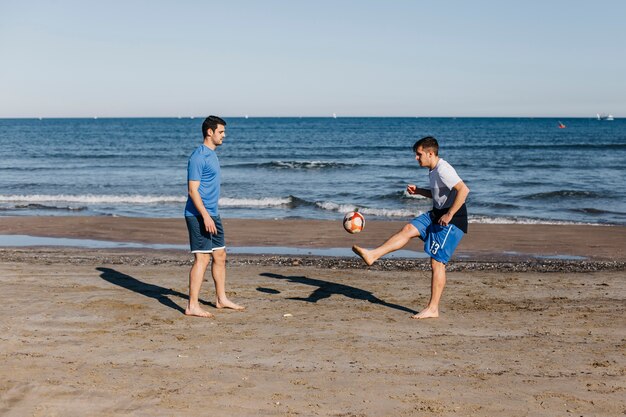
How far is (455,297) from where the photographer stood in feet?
29.5

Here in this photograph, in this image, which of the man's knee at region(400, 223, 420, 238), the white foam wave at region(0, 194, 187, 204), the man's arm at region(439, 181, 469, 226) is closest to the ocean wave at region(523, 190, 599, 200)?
the white foam wave at region(0, 194, 187, 204)

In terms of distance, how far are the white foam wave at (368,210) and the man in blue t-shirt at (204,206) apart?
517 inches

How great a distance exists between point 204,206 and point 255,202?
16.3 m

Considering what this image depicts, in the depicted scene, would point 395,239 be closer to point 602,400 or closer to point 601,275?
point 602,400

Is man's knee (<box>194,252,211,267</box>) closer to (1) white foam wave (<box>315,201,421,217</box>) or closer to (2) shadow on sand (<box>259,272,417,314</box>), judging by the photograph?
(2) shadow on sand (<box>259,272,417,314</box>)

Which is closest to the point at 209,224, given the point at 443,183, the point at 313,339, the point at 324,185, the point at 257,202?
the point at 313,339

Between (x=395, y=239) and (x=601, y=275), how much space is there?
4.16 meters

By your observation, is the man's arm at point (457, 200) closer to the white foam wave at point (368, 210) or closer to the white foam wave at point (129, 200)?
the white foam wave at point (368, 210)

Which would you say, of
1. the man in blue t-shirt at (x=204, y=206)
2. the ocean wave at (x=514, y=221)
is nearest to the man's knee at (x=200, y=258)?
the man in blue t-shirt at (x=204, y=206)

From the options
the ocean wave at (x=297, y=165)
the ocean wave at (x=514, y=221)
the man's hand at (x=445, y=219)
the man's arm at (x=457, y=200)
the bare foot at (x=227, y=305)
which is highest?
the man's arm at (x=457, y=200)

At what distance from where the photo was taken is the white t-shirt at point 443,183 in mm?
7496

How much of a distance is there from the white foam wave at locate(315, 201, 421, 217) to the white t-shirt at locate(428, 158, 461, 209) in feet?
42.5

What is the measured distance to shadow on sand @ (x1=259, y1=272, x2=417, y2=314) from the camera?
875cm

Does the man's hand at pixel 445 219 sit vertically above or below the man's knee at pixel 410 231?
above
